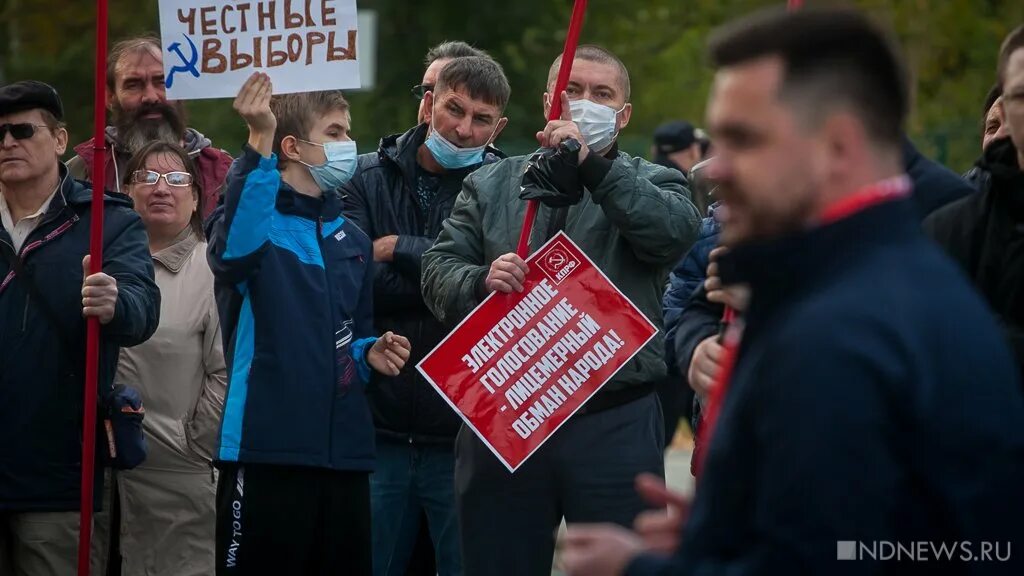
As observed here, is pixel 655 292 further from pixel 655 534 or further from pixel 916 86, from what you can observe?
pixel 916 86

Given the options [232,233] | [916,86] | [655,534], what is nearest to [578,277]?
[232,233]

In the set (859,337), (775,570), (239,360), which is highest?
(859,337)

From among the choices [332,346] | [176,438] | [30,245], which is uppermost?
[30,245]

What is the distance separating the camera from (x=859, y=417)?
2.24 m

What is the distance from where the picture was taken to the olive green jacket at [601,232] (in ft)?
17.8

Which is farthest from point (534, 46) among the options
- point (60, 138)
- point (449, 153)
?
point (60, 138)

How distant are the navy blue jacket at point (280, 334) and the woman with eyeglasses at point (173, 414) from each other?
3.60ft

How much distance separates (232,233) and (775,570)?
10.8 feet

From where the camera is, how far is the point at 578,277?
215 inches

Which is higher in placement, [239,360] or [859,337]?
Result: [859,337]

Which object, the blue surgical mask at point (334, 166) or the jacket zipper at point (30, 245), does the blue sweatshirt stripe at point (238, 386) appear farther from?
the jacket zipper at point (30, 245)

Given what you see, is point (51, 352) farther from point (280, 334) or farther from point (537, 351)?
point (537, 351)

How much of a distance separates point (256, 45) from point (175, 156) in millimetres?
1396

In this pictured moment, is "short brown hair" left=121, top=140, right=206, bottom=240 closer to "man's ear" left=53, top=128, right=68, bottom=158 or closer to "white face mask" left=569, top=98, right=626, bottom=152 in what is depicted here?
"man's ear" left=53, top=128, right=68, bottom=158
